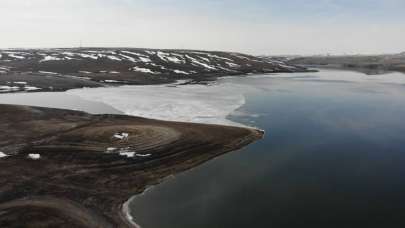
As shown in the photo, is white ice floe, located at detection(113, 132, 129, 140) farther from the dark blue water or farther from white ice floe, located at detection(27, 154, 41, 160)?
the dark blue water

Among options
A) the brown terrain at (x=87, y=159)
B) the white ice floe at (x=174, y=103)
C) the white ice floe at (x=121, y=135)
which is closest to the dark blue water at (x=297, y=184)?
the brown terrain at (x=87, y=159)

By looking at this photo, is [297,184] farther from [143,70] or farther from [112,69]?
[112,69]

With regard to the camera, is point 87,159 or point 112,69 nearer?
point 87,159

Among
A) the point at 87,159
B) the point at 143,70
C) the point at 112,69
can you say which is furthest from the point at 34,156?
the point at 112,69

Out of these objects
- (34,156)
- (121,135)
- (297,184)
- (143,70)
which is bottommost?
(34,156)

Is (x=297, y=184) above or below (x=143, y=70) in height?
below

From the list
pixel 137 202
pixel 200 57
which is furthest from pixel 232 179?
pixel 200 57
